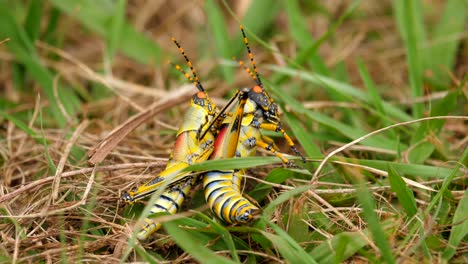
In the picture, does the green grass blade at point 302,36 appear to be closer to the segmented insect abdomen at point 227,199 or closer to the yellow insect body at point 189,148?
the yellow insect body at point 189,148

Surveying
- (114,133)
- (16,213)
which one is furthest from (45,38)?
(16,213)

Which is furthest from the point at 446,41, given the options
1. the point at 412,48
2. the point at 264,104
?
the point at 264,104

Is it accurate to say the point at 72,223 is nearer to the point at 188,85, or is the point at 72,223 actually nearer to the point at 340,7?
the point at 188,85

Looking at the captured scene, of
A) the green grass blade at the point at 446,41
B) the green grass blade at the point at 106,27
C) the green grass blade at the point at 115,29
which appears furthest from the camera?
the green grass blade at the point at 106,27

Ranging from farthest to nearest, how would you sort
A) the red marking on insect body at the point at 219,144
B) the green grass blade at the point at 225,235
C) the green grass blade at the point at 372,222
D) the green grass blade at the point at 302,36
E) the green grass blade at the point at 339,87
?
the green grass blade at the point at 302,36
the green grass blade at the point at 339,87
the red marking on insect body at the point at 219,144
the green grass blade at the point at 225,235
the green grass blade at the point at 372,222

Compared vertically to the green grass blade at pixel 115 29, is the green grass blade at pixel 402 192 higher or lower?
lower

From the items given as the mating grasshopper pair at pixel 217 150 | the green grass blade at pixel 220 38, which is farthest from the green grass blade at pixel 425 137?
the green grass blade at pixel 220 38

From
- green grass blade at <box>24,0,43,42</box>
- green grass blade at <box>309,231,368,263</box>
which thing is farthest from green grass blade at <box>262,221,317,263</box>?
green grass blade at <box>24,0,43,42</box>

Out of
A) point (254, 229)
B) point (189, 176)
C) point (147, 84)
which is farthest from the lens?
point (147, 84)
